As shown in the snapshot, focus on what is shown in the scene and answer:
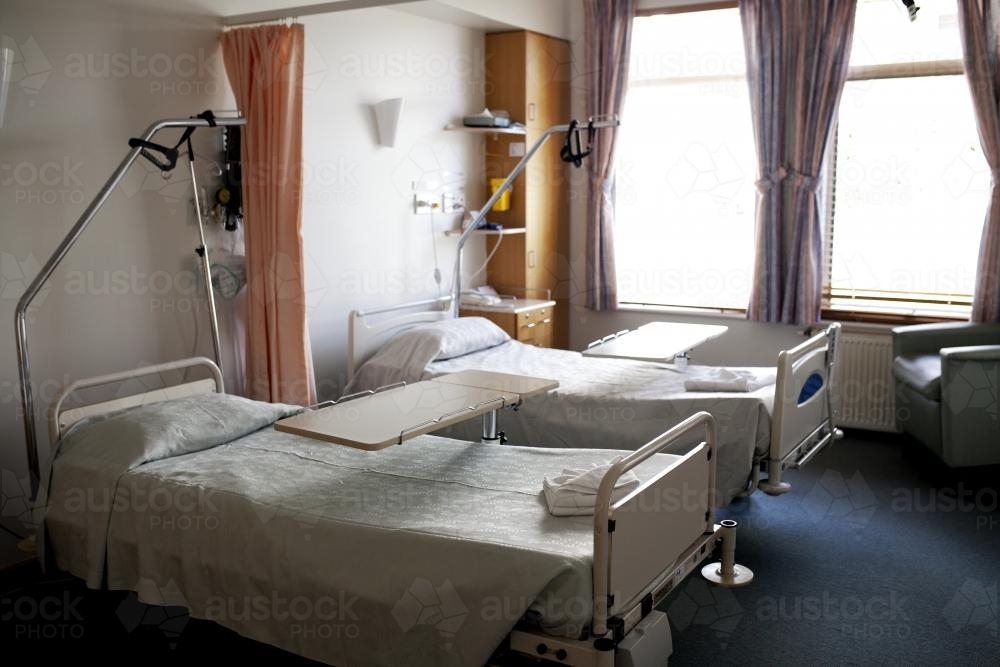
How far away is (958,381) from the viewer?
4.08 m

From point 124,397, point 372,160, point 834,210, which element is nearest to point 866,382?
point 834,210

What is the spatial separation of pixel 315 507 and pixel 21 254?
1496 millimetres

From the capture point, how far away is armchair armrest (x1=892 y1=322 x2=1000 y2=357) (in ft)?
15.2

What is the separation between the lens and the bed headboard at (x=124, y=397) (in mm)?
2955

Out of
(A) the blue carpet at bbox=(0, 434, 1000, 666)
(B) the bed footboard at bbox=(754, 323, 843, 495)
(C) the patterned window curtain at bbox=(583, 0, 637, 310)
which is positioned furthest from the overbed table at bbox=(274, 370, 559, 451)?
(C) the patterned window curtain at bbox=(583, 0, 637, 310)

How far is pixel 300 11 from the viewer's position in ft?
11.5

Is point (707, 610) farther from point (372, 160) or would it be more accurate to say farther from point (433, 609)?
point (372, 160)

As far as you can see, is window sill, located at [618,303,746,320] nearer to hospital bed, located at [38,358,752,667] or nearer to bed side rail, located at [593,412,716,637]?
hospital bed, located at [38,358,752,667]

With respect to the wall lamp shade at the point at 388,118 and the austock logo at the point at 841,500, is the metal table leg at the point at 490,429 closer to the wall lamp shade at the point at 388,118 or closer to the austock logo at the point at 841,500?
the austock logo at the point at 841,500

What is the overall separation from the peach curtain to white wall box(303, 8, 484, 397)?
1.76 ft

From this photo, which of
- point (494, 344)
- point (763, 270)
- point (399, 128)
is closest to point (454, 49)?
point (399, 128)

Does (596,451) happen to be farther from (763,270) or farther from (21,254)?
(763,270)

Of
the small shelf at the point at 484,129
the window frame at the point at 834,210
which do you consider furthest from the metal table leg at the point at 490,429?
the window frame at the point at 834,210

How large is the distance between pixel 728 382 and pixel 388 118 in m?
2.13
